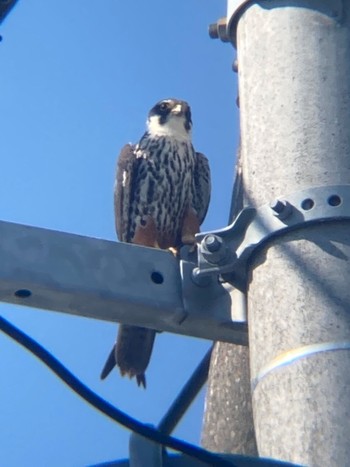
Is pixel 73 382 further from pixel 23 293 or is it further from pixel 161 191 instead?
pixel 161 191

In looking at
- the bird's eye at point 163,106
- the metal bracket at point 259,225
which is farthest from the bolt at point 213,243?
the bird's eye at point 163,106

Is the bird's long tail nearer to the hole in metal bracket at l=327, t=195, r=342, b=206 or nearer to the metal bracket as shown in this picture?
the metal bracket

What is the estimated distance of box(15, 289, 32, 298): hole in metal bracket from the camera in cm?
241

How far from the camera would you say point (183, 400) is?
277 centimetres

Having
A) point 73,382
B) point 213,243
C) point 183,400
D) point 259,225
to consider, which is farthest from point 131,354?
point 73,382

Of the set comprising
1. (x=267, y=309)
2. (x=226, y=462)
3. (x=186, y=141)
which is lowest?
(x=226, y=462)

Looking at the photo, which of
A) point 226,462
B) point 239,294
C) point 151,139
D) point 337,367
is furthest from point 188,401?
point 151,139

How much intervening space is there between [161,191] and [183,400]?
11.7ft

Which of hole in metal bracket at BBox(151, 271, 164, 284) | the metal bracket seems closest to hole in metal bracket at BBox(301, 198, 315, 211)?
the metal bracket

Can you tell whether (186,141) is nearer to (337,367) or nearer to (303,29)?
(303,29)

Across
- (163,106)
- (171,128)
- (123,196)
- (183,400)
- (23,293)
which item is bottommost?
(183,400)

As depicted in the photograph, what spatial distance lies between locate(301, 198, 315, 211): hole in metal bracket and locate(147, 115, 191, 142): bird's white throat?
4336 millimetres

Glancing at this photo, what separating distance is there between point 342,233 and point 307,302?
16cm

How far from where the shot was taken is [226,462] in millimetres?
1785
